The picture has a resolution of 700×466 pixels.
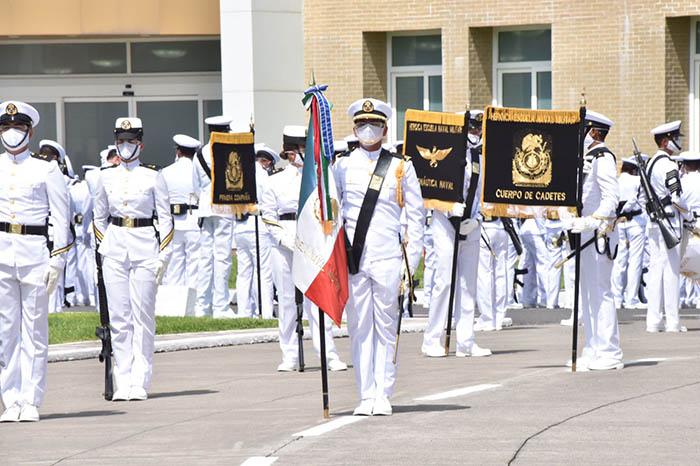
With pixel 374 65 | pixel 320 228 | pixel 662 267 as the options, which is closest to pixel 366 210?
pixel 320 228

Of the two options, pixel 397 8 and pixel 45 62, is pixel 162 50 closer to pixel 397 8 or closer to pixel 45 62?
pixel 45 62

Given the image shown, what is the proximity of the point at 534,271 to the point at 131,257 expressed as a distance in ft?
35.8

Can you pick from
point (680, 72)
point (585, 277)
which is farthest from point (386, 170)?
point (680, 72)

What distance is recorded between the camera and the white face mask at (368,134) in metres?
10.6

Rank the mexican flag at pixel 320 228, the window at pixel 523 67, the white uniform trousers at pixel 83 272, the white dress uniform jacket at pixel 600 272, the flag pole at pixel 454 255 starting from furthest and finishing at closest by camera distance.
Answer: the window at pixel 523 67 → the white uniform trousers at pixel 83 272 → the flag pole at pixel 454 255 → the white dress uniform jacket at pixel 600 272 → the mexican flag at pixel 320 228

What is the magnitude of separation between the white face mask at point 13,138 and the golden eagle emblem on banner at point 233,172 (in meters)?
7.52

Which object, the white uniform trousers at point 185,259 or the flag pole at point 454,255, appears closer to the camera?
the flag pole at point 454,255

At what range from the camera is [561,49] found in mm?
30484

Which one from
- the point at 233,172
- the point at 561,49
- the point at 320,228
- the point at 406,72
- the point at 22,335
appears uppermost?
the point at 561,49

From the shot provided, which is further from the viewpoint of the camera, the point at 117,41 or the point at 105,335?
the point at 117,41

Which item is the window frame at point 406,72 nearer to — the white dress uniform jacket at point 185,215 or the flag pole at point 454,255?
the white dress uniform jacket at point 185,215

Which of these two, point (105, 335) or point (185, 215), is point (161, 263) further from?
point (185, 215)

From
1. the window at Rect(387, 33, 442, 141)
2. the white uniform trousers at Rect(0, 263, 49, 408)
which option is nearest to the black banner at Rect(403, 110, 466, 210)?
the white uniform trousers at Rect(0, 263, 49, 408)

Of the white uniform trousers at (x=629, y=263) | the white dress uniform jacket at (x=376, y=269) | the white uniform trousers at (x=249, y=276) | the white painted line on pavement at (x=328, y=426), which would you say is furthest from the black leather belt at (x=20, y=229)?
the white uniform trousers at (x=629, y=263)
